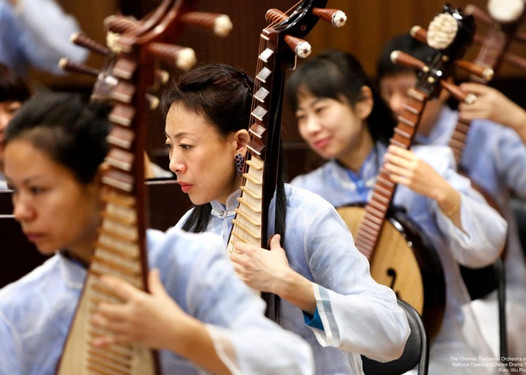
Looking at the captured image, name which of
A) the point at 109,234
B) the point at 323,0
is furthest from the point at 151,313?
the point at 323,0

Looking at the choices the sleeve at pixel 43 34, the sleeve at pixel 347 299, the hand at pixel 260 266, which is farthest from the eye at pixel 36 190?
the sleeve at pixel 43 34

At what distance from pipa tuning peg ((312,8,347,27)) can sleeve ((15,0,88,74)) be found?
2452mm

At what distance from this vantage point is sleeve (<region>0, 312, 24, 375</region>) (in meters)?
1.42

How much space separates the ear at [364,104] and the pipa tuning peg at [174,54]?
173 cm

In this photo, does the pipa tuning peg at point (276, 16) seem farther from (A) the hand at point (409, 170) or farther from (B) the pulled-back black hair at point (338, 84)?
(B) the pulled-back black hair at point (338, 84)

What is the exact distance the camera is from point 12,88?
287cm

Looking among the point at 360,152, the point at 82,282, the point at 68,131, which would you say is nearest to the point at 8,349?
the point at 82,282

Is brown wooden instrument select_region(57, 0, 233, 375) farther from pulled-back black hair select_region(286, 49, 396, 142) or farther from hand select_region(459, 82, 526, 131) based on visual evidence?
hand select_region(459, 82, 526, 131)

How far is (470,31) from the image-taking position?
2.51 metres

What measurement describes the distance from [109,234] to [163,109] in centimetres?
76

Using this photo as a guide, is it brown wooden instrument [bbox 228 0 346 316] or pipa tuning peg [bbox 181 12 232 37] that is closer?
pipa tuning peg [bbox 181 12 232 37]

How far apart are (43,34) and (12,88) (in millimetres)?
1249

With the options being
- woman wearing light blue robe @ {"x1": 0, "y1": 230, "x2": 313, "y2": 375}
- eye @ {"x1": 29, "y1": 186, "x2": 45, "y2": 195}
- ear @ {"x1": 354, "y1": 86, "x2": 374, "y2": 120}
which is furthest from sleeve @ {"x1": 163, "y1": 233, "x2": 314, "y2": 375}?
ear @ {"x1": 354, "y1": 86, "x2": 374, "y2": 120}

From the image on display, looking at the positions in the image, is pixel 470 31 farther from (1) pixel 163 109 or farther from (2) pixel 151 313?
(2) pixel 151 313
